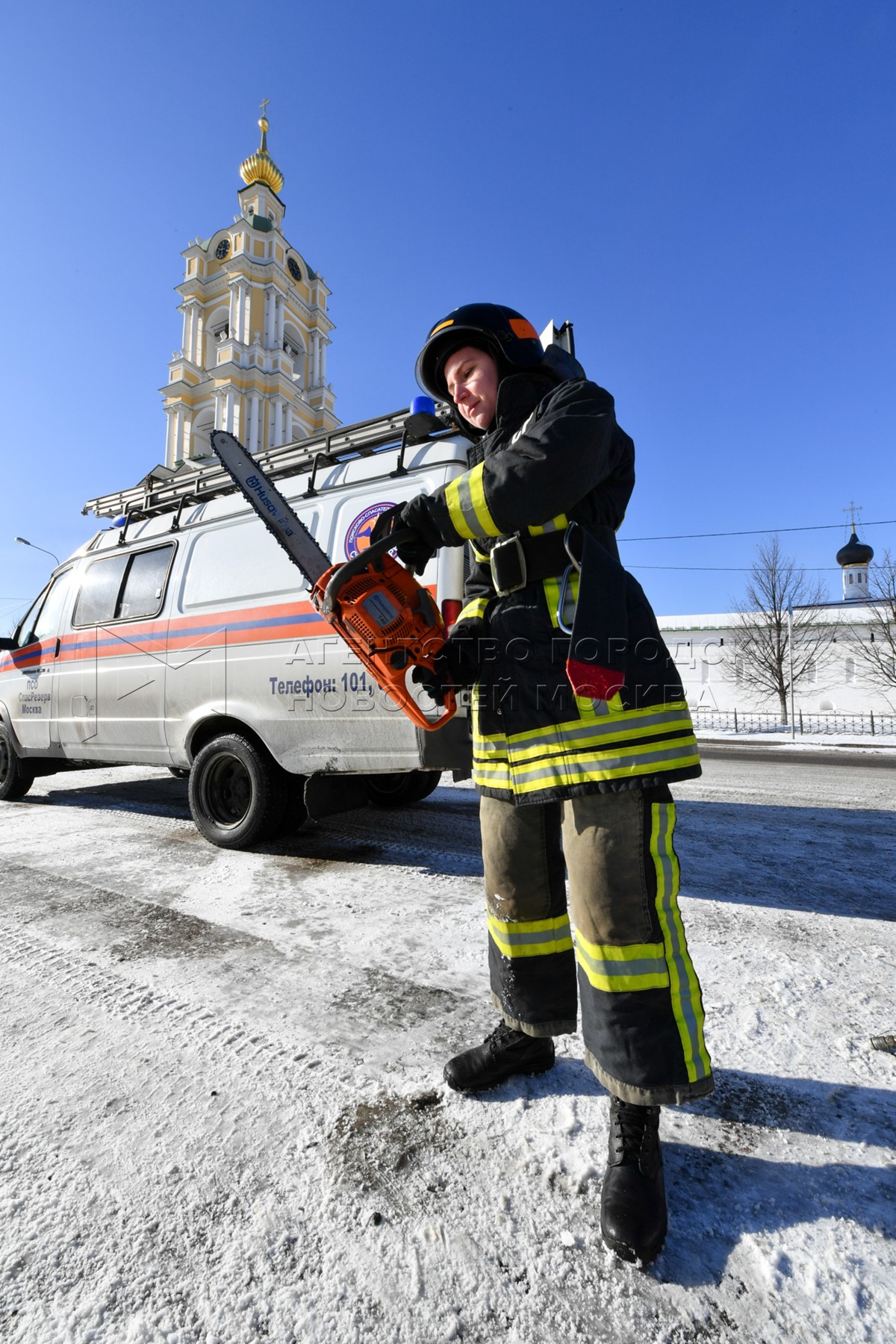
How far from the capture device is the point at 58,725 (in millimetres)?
5086

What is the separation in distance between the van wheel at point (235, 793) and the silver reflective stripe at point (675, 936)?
2.86 meters

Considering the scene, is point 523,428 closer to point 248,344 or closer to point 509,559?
point 509,559

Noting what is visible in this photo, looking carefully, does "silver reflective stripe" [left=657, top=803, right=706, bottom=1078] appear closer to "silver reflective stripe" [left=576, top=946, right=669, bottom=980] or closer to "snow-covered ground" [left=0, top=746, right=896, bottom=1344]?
"silver reflective stripe" [left=576, top=946, right=669, bottom=980]

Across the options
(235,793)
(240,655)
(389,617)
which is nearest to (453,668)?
(389,617)

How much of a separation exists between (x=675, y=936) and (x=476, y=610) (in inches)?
36.6

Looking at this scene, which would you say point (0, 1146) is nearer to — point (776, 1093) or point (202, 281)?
point (776, 1093)

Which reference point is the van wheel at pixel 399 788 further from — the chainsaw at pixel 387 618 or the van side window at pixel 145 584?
the chainsaw at pixel 387 618

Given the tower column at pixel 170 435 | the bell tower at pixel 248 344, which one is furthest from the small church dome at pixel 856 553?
the tower column at pixel 170 435

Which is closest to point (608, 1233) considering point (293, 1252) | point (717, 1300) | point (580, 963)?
point (717, 1300)

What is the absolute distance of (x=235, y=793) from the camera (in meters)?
4.06

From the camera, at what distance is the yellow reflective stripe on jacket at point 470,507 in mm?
1359

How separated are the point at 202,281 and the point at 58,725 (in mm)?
47487

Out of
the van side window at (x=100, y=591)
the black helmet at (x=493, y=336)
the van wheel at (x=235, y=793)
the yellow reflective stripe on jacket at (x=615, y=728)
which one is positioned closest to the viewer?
the yellow reflective stripe on jacket at (x=615, y=728)

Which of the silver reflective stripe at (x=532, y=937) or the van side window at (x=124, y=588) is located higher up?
the van side window at (x=124, y=588)
